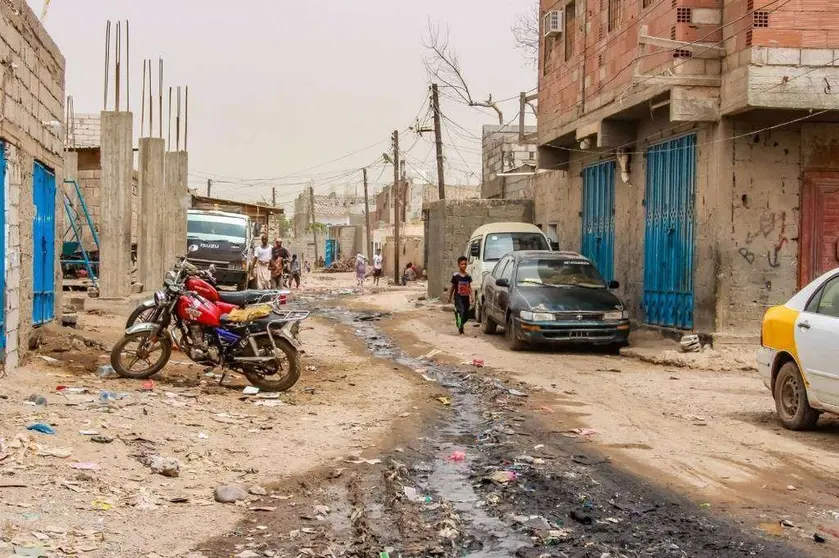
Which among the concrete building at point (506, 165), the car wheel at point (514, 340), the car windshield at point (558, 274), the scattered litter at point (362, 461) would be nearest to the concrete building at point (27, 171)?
the scattered litter at point (362, 461)

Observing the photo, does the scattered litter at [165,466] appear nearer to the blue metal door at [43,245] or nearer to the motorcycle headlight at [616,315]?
the blue metal door at [43,245]

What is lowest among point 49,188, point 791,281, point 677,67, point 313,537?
point 313,537

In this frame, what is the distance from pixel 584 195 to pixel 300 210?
83.6 metres

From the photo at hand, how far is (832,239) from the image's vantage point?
14.9 meters

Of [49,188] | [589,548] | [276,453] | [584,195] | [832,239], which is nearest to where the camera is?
[589,548]

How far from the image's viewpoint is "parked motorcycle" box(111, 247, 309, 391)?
417 inches

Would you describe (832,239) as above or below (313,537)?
above

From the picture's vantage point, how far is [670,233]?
1708cm

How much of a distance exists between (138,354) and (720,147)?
9008 millimetres

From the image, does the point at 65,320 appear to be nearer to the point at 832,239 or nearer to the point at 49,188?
the point at 49,188

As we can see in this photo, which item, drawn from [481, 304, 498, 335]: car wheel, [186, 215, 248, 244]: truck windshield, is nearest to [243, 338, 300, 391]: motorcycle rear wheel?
[481, 304, 498, 335]: car wheel

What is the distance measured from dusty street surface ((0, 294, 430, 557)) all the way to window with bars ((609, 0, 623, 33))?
30.6 feet

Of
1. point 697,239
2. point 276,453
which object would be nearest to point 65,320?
point 276,453

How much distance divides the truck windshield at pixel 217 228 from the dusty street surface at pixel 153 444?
14987mm
